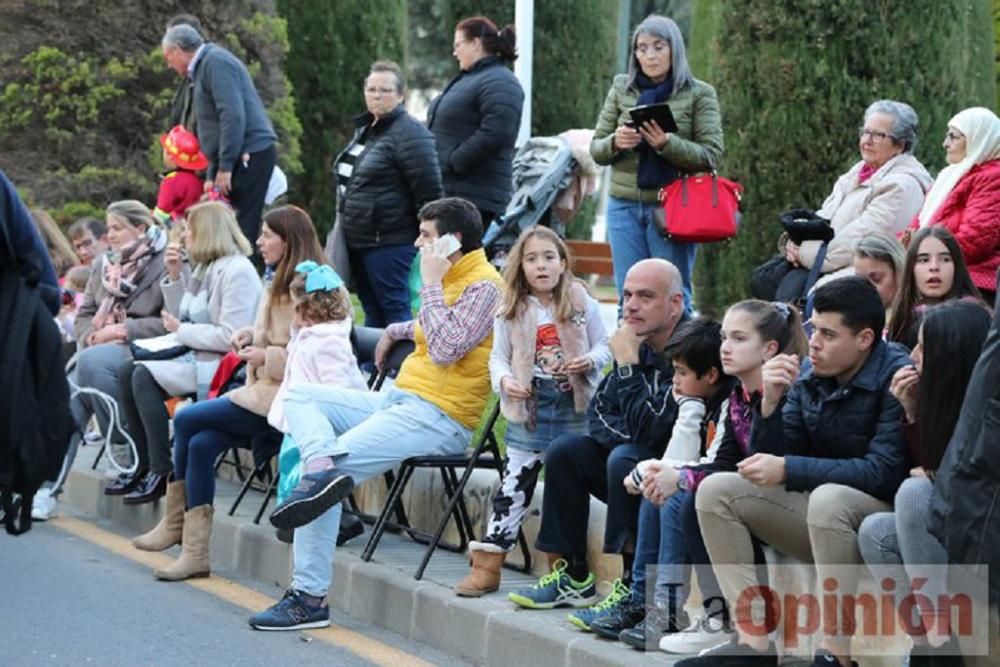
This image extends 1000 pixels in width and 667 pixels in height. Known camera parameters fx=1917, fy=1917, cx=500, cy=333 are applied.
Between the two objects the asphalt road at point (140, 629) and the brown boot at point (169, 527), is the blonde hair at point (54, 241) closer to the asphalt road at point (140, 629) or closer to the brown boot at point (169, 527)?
the brown boot at point (169, 527)

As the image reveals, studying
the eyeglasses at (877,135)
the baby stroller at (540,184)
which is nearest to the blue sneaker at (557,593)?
the eyeglasses at (877,135)

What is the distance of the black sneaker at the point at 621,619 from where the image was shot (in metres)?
7.21

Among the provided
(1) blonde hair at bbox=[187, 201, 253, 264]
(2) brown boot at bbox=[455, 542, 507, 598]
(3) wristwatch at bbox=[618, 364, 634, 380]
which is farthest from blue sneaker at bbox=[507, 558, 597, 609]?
(1) blonde hair at bbox=[187, 201, 253, 264]

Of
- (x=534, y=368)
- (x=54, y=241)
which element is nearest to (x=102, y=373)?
(x=54, y=241)

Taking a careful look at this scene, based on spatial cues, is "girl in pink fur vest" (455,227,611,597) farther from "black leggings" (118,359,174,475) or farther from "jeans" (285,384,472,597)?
"black leggings" (118,359,174,475)

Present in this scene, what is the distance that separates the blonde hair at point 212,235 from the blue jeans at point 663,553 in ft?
14.4

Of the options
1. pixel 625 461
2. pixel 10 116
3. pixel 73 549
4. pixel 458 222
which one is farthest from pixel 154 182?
pixel 625 461

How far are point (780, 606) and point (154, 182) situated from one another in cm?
1448

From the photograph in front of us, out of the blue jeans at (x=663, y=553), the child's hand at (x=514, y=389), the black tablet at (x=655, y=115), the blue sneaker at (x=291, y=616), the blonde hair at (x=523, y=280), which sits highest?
the black tablet at (x=655, y=115)

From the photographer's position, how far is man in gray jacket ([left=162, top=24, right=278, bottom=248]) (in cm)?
1331

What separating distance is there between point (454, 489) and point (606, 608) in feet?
6.44

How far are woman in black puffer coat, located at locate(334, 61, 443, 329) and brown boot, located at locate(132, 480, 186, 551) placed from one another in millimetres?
2325

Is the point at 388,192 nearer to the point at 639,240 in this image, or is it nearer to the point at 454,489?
the point at 639,240

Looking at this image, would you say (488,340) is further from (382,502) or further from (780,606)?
(780,606)
